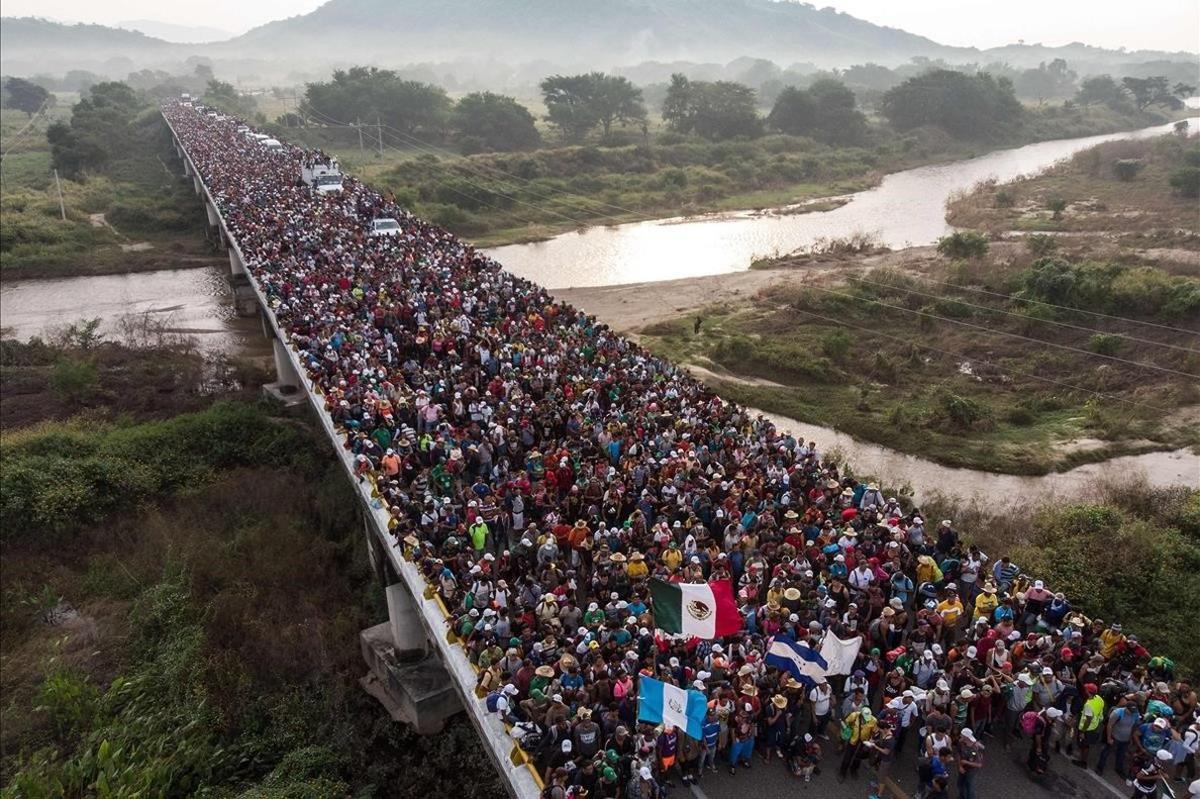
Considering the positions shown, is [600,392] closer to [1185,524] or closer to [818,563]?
[818,563]

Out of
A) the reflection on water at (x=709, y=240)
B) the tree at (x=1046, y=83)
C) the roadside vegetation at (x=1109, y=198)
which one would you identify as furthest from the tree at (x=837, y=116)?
the tree at (x=1046, y=83)

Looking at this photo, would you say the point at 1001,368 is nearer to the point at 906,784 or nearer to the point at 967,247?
the point at 967,247

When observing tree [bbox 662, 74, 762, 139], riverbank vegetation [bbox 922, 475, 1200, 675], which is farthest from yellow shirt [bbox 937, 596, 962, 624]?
tree [bbox 662, 74, 762, 139]

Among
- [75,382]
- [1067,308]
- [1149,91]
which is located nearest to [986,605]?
[1067,308]

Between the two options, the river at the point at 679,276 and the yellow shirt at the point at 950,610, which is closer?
the yellow shirt at the point at 950,610

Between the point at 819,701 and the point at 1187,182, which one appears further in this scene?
the point at 1187,182

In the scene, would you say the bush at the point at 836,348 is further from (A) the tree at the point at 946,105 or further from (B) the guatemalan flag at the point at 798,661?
(A) the tree at the point at 946,105

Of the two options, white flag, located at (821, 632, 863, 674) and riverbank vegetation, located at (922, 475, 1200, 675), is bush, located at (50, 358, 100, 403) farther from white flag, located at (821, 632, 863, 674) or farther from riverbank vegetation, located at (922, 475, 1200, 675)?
white flag, located at (821, 632, 863, 674)
